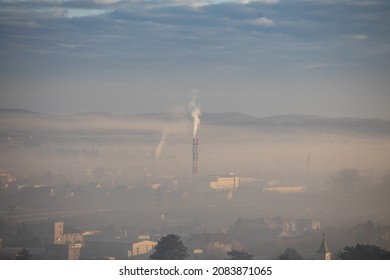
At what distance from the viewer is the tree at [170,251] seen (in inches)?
1098

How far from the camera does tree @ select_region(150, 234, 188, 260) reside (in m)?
27.9

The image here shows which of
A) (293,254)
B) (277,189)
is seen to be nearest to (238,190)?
(277,189)

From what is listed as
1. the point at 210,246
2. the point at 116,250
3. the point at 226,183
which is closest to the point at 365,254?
the point at 210,246

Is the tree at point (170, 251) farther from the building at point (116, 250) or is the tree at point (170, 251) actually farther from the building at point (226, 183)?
the building at point (226, 183)

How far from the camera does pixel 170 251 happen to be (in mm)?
28688

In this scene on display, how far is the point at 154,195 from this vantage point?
54406mm

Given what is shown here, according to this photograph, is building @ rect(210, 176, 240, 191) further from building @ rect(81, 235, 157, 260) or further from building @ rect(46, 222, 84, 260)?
building @ rect(81, 235, 157, 260)

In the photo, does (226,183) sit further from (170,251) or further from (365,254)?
(365,254)

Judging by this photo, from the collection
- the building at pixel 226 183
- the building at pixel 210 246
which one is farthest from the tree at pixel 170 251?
the building at pixel 226 183

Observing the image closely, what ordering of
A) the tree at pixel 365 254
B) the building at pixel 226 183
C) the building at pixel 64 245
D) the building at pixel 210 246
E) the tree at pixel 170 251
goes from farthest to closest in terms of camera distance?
the building at pixel 226 183
the building at pixel 64 245
the building at pixel 210 246
the tree at pixel 170 251
the tree at pixel 365 254

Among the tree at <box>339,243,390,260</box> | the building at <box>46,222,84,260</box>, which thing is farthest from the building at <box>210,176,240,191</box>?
the tree at <box>339,243,390,260</box>

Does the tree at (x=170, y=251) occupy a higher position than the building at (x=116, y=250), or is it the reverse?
the building at (x=116, y=250)

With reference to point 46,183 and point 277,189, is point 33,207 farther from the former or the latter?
point 277,189

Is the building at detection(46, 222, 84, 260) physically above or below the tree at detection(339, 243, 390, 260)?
above
